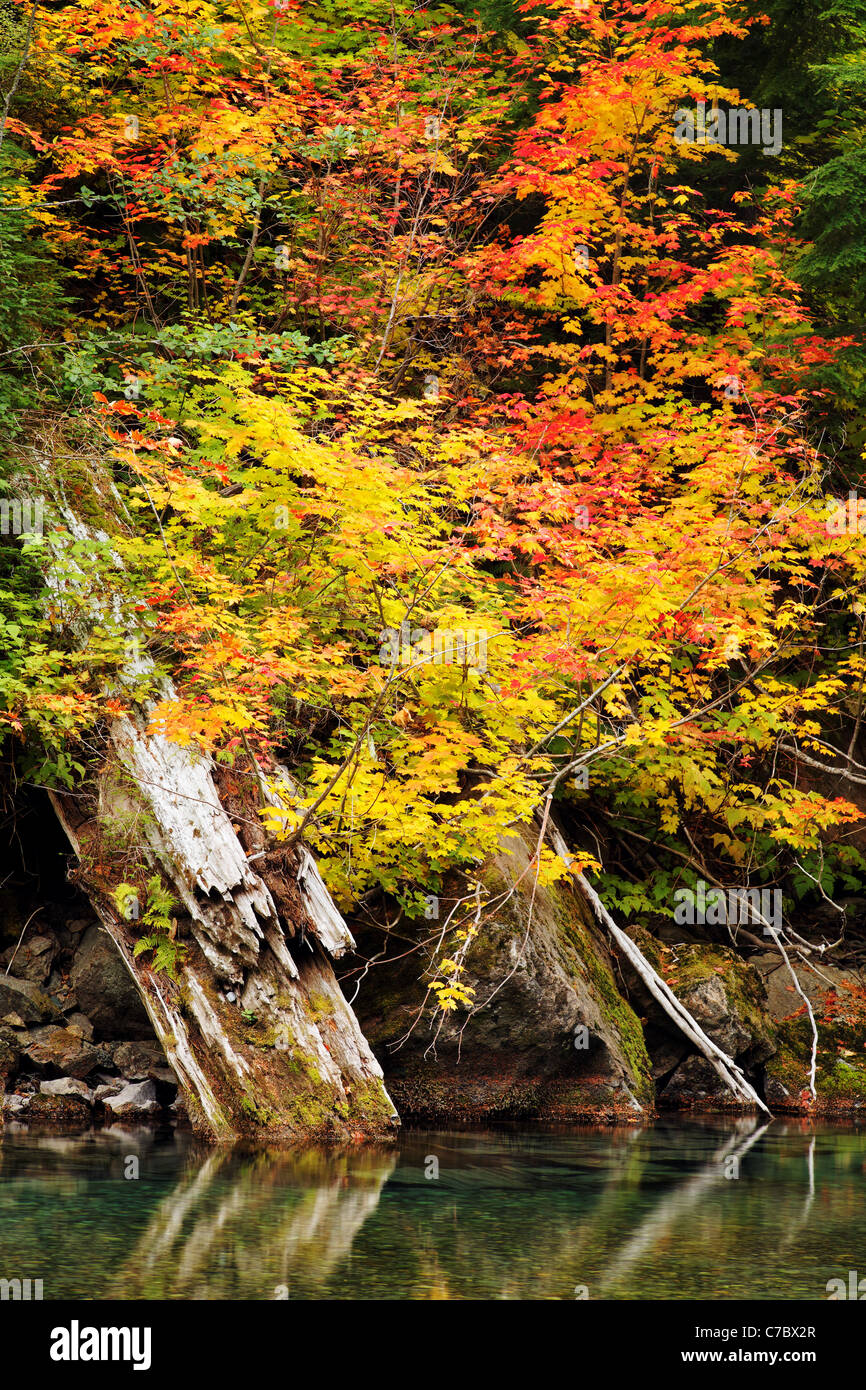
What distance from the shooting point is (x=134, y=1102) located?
341 inches

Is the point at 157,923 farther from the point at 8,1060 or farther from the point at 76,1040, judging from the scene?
the point at 8,1060

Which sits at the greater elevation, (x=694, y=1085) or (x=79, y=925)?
(x=79, y=925)

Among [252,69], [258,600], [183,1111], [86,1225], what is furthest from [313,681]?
[252,69]

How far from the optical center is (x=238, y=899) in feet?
26.9

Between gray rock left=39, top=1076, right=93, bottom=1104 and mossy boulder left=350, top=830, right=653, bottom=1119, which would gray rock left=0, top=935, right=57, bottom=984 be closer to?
gray rock left=39, top=1076, right=93, bottom=1104

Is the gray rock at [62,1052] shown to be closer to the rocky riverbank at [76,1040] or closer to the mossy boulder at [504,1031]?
the rocky riverbank at [76,1040]

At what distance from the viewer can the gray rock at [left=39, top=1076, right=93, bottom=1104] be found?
8602 mm

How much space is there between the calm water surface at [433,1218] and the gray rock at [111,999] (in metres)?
1.35

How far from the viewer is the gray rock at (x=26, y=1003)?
29.8 ft

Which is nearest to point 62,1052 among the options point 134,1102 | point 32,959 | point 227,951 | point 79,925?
point 134,1102

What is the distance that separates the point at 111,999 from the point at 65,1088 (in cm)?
84

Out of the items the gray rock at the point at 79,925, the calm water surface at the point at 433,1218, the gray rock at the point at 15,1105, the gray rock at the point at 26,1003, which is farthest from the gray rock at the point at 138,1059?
the gray rock at the point at 79,925

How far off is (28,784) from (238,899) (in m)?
2.70

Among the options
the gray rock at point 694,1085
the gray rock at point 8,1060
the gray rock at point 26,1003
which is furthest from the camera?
the gray rock at point 694,1085
